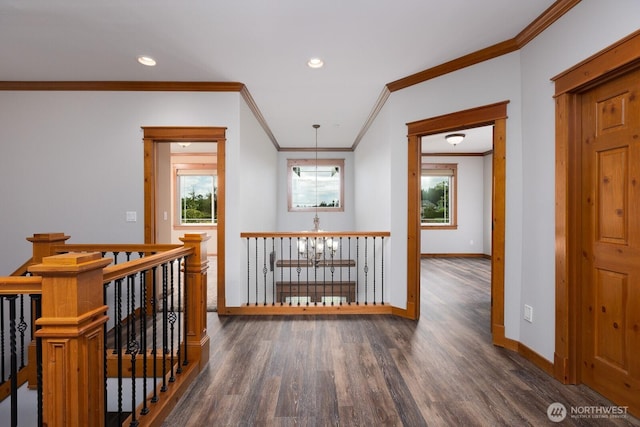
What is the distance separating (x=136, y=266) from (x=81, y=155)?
287 centimetres

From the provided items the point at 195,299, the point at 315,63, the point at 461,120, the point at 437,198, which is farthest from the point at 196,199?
the point at 461,120

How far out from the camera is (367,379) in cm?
220

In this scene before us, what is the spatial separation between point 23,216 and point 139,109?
1.90 m

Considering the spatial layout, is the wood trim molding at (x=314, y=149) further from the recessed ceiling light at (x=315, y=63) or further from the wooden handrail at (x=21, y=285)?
the wooden handrail at (x=21, y=285)

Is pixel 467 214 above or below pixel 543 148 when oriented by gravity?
below

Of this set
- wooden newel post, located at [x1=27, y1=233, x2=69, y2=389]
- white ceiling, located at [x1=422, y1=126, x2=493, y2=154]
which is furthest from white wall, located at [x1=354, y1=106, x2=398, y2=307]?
wooden newel post, located at [x1=27, y1=233, x2=69, y2=389]

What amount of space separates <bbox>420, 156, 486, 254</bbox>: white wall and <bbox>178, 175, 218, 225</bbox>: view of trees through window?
590 centimetres

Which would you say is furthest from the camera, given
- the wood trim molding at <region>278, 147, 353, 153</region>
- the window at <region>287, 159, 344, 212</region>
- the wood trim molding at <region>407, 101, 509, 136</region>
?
the window at <region>287, 159, 344, 212</region>

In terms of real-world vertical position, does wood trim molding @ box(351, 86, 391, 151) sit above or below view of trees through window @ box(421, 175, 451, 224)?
above

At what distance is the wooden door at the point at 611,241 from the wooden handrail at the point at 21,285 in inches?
126

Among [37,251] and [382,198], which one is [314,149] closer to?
[382,198]

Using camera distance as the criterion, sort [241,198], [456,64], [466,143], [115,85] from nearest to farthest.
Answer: [456,64]
[115,85]
[241,198]
[466,143]

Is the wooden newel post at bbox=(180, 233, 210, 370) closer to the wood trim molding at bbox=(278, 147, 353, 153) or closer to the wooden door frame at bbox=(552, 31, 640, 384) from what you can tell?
the wooden door frame at bbox=(552, 31, 640, 384)

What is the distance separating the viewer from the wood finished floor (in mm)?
1813
